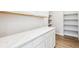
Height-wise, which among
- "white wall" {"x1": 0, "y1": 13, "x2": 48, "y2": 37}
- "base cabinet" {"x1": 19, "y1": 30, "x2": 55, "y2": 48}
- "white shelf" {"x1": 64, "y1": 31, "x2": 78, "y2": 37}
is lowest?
"base cabinet" {"x1": 19, "y1": 30, "x2": 55, "y2": 48}

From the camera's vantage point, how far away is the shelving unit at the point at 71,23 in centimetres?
121

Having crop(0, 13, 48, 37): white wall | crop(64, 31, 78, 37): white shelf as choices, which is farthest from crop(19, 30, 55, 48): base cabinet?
crop(0, 13, 48, 37): white wall

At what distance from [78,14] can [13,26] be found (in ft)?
3.01

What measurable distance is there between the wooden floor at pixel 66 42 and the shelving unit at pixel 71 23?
69mm

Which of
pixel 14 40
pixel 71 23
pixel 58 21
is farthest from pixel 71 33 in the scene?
pixel 14 40

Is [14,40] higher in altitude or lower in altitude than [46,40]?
higher

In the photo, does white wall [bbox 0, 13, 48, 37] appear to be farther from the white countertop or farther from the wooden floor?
the wooden floor

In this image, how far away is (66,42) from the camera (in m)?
1.25

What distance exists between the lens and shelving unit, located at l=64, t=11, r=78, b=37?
1.21 meters

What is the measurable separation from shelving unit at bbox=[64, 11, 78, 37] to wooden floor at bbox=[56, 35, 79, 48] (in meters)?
0.07

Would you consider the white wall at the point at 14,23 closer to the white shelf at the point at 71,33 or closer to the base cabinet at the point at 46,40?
the base cabinet at the point at 46,40

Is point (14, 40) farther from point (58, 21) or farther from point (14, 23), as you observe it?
point (58, 21)

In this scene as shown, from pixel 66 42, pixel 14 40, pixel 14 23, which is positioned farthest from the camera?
pixel 14 23

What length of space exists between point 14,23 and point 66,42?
80 centimetres
